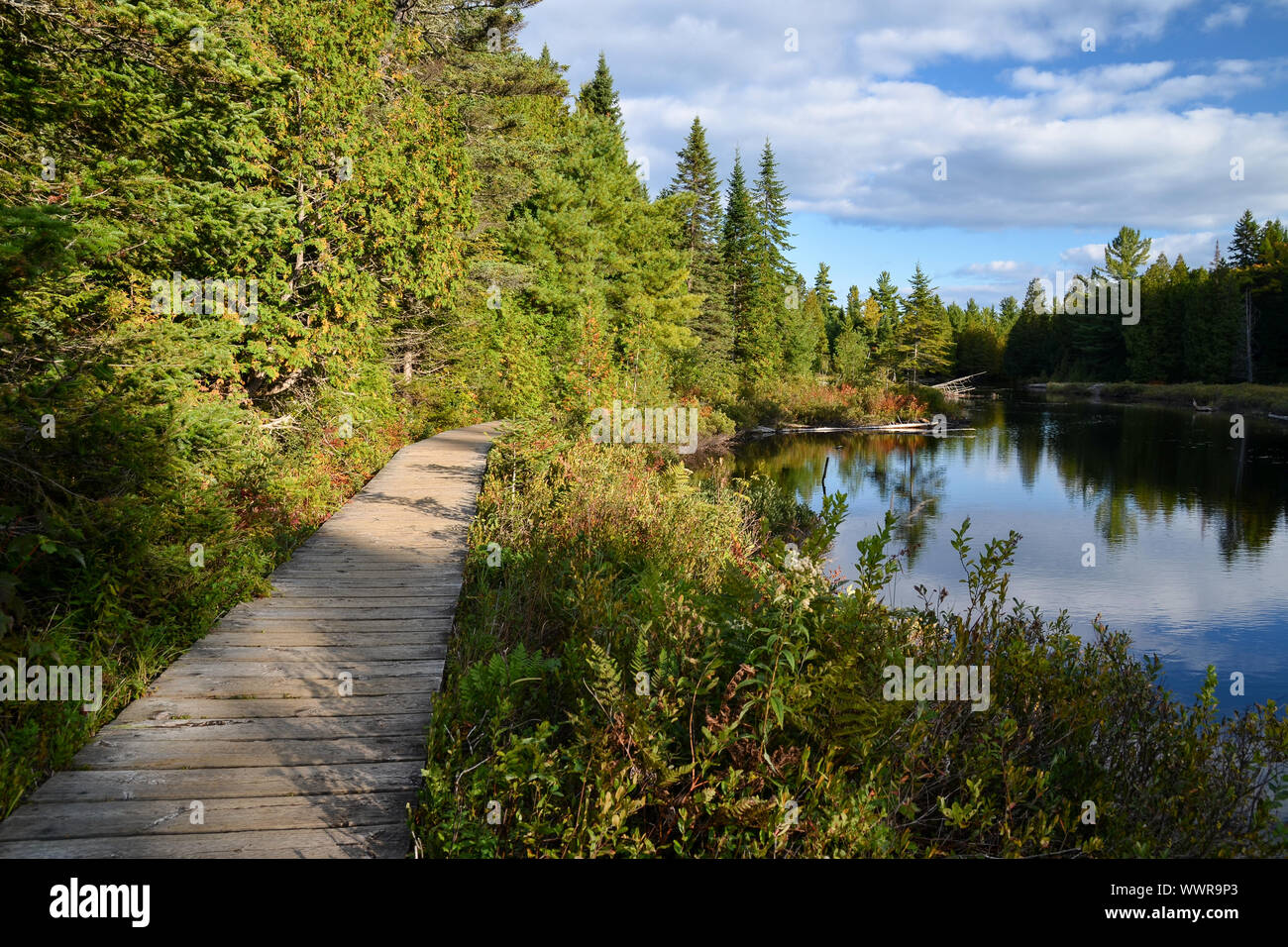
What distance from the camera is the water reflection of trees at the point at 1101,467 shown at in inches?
708

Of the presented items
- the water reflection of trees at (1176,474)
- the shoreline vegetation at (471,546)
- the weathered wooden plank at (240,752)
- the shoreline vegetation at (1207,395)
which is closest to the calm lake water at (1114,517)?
the water reflection of trees at (1176,474)

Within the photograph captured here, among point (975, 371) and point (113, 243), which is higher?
point (975, 371)

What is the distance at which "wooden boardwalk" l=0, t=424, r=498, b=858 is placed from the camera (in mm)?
3037

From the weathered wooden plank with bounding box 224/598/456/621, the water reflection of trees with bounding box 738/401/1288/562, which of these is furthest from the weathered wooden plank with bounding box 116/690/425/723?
the water reflection of trees with bounding box 738/401/1288/562

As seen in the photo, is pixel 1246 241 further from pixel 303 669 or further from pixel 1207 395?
pixel 303 669

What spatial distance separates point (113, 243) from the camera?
15.0ft

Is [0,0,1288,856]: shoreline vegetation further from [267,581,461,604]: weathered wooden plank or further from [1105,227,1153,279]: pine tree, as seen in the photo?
[1105,227,1153,279]: pine tree

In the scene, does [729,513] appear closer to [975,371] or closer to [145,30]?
[145,30]

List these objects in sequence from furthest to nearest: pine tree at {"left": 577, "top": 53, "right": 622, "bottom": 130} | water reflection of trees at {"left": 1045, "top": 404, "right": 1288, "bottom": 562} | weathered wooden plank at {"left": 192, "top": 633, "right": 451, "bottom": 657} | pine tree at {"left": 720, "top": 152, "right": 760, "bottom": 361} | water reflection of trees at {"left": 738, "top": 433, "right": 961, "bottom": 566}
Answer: pine tree at {"left": 720, "top": 152, "right": 760, "bottom": 361} → pine tree at {"left": 577, "top": 53, "right": 622, "bottom": 130} → water reflection of trees at {"left": 738, "top": 433, "right": 961, "bottom": 566} → water reflection of trees at {"left": 1045, "top": 404, "right": 1288, "bottom": 562} → weathered wooden plank at {"left": 192, "top": 633, "right": 451, "bottom": 657}

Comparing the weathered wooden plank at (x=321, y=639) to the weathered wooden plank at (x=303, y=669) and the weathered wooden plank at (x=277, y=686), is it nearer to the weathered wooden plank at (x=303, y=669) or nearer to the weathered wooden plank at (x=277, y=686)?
the weathered wooden plank at (x=303, y=669)

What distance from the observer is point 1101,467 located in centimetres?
2558

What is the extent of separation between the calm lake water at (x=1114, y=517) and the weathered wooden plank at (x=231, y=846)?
4579mm
